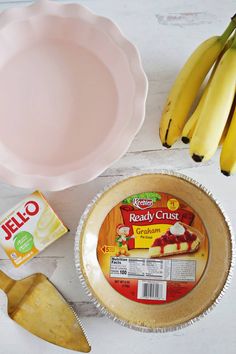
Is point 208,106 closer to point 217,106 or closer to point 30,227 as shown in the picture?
point 217,106

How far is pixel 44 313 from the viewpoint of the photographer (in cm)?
85

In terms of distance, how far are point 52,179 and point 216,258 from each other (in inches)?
12.1

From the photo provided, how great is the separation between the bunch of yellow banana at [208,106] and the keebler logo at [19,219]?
9.6 inches

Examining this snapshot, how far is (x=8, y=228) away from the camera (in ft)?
2.79

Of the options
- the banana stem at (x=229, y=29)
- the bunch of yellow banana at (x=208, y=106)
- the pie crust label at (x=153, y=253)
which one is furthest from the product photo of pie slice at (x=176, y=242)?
the banana stem at (x=229, y=29)

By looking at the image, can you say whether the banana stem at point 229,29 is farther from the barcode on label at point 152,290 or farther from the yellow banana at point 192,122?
the barcode on label at point 152,290

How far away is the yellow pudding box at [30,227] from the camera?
85 centimetres

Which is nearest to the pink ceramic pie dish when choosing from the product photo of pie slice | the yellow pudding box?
the yellow pudding box

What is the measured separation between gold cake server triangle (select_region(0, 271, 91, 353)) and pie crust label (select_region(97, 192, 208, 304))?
0.09 metres

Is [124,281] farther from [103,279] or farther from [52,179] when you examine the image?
[52,179]

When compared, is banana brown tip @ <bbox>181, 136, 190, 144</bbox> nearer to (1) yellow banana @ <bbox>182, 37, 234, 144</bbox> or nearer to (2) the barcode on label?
(1) yellow banana @ <bbox>182, 37, 234, 144</bbox>

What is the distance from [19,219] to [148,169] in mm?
236

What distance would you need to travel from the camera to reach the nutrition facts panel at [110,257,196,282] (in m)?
0.86

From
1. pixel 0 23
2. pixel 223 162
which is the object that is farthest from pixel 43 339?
pixel 0 23
